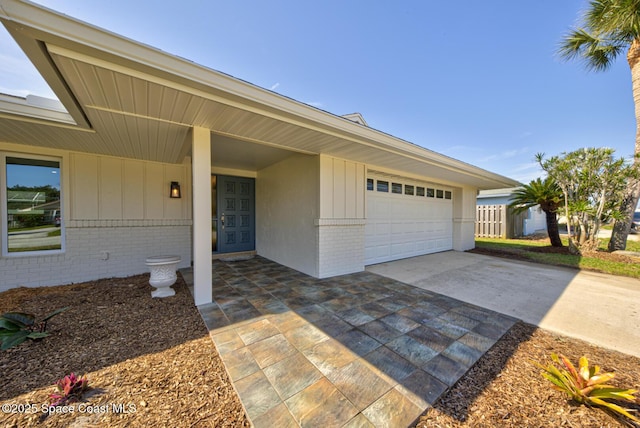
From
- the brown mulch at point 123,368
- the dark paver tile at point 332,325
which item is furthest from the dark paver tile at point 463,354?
the brown mulch at point 123,368

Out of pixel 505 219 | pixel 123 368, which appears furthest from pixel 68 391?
pixel 505 219

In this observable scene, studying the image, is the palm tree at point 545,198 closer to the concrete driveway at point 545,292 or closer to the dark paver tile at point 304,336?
the concrete driveway at point 545,292

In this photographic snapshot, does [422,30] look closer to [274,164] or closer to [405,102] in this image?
[405,102]

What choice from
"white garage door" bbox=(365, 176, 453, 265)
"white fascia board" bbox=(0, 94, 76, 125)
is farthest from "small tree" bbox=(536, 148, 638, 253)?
"white fascia board" bbox=(0, 94, 76, 125)

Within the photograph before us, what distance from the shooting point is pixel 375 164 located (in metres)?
5.01

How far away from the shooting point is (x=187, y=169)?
513cm

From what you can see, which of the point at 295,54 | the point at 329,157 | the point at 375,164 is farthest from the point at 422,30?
the point at 329,157

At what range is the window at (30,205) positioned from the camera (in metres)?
3.68

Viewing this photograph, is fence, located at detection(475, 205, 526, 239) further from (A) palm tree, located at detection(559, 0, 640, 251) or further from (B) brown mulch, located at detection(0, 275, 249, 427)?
(B) brown mulch, located at detection(0, 275, 249, 427)

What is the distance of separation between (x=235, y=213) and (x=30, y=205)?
3543mm

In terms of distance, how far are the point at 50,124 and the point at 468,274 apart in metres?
7.30

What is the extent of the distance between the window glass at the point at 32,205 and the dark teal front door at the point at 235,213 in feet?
9.32

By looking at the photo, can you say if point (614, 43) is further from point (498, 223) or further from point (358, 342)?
point (358, 342)

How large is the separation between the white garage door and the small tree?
9.43 ft
